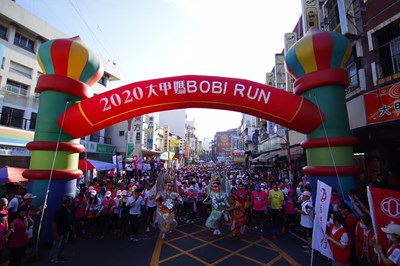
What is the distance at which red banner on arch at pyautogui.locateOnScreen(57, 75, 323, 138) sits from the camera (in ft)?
21.1

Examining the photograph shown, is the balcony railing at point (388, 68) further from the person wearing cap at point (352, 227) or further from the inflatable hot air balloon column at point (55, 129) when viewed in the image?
the inflatable hot air balloon column at point (55, 129)

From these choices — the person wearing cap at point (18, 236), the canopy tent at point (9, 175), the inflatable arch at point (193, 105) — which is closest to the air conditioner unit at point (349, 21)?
the inflatable arch at point (193, 105)

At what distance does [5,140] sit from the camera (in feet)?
51.3

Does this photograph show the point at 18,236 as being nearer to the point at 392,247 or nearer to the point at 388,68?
the point at 392,247

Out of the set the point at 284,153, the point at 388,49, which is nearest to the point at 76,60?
the point at 388,49

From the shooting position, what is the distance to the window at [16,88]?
56.0 ft

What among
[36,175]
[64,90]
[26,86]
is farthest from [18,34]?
[36,175]

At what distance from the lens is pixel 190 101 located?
22.7ft

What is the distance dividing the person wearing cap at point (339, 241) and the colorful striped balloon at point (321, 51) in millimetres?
4495

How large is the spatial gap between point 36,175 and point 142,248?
12.0 feet

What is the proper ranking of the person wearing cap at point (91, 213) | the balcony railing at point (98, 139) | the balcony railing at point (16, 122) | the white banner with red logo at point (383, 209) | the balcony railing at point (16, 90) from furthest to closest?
the balcony railing at point (98, 139)
the balcony railing at point (16, 90)
the balcony railing at point (16, 122)
the person wearing cap at point (91, 213)
the white banner with red logo at point (383, 209)

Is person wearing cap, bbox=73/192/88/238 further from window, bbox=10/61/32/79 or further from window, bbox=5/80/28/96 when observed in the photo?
window, bbox=10/61/32/79

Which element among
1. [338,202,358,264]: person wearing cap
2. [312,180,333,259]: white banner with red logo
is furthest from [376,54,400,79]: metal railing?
[312,180,333,259]: white banner with red logo

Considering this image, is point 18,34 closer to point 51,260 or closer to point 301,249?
point 51,260
